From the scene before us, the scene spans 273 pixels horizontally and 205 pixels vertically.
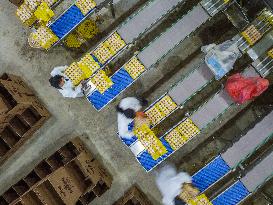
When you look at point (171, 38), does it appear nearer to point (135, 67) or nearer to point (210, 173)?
point (135, 67)

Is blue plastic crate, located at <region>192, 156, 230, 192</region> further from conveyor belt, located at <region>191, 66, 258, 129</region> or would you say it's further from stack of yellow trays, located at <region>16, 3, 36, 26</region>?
stack of yellow trays, located at <region>16, 3, 36, 26</region>

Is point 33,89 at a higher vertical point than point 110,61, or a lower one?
higher

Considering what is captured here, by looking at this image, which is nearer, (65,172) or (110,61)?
(65,172)

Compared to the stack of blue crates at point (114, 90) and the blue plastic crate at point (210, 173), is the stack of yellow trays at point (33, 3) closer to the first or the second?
the stack of blue crates at point (114, 90)

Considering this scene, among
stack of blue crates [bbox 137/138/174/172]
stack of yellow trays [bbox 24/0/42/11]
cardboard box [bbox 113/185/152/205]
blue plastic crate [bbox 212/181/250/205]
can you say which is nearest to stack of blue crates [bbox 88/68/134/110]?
stack of blue crates [bbox 137/138/174/172]

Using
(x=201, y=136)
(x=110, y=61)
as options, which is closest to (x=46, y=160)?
(x=110, y=61)

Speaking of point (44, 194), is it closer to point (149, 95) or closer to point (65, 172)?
point (65, 172)
